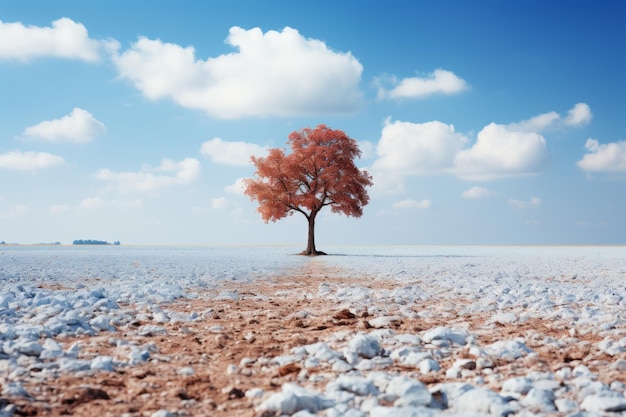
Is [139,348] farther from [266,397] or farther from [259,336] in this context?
[266,397]

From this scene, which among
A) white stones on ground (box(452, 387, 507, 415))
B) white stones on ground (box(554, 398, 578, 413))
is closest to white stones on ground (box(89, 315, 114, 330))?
white stones on ground (box(452, 387, 507, 415))

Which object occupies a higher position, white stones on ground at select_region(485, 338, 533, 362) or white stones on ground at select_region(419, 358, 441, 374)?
white stones on ground at select_region(485, 338, 533, 362)

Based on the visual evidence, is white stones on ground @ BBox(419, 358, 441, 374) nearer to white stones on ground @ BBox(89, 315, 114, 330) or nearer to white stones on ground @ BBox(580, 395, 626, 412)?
white stones on ground @ BBox(580, 395, 626, 412)

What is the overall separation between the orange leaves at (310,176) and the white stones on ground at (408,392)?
38.3 m

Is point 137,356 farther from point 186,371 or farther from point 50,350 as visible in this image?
point 50,350

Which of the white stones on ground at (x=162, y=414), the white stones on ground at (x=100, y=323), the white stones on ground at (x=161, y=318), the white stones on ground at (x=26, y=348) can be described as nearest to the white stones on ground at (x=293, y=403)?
the white stones on ground at (x=162, y=414)

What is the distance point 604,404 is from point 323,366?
218 cm

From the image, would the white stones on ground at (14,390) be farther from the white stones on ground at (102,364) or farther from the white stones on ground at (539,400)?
Answer: the white stones on ground at (539,400)

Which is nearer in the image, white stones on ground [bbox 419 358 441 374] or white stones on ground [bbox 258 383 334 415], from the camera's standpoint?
white stones on ground [bbox 258 383 334 415]

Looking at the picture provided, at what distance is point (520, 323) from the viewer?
696cm

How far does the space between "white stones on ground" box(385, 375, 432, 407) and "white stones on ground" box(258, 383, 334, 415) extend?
1.56ft

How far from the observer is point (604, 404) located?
3422 mm

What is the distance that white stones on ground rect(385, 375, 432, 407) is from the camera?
3520 millimetres

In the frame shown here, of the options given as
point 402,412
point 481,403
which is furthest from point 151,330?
point 481,403
